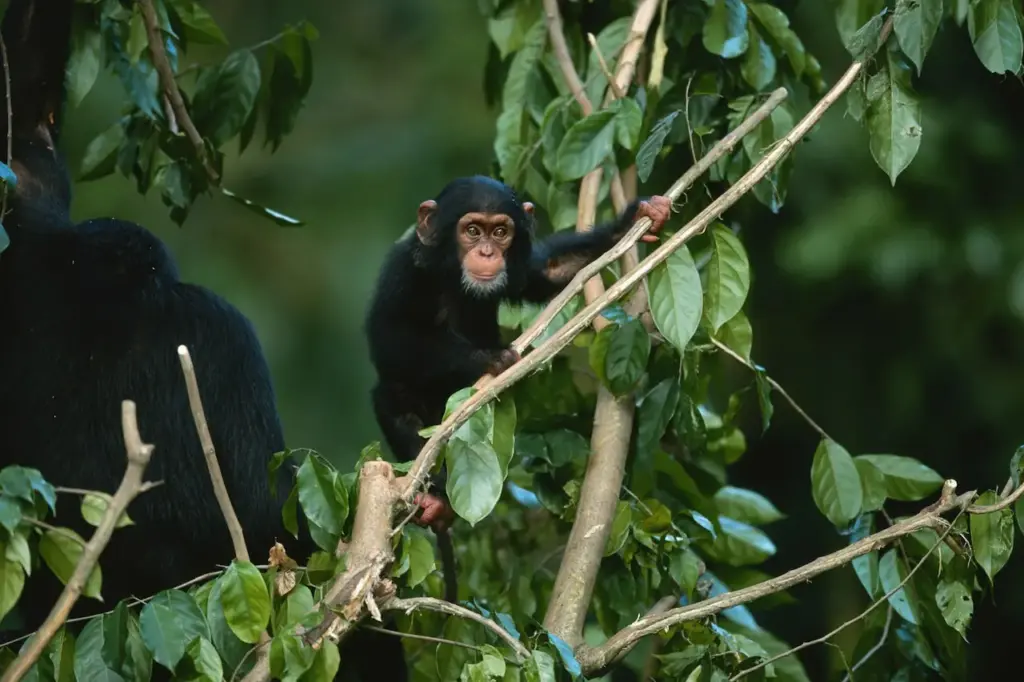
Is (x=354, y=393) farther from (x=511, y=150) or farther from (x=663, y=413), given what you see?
(x=663, y=413)

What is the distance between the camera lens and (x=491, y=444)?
2.59 metres

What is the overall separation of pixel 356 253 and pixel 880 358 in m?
3.43

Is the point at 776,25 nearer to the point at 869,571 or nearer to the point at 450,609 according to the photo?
the point at 869,571

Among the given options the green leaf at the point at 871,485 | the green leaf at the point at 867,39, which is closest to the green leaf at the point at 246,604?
the green leaf at the point at 871,485

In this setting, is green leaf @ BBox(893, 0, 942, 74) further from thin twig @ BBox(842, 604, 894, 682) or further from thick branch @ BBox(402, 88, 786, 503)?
thin twig @ BBox(842, 604, 894, 682)

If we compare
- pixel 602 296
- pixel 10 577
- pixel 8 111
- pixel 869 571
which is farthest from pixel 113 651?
pixel 869 571

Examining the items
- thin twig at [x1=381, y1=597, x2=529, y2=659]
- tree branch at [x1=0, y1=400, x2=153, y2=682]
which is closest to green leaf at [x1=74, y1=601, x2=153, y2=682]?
tree branch at [x1=0, y1=400, x2=153, y2=682]

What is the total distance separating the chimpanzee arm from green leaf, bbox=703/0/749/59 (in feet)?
1.34

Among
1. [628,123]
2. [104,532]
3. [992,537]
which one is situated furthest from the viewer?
[628,123]

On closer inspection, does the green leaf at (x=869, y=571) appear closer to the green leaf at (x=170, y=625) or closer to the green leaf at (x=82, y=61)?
the green leaf at (x=170, y=625)

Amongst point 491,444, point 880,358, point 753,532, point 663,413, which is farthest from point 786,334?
point 491,444

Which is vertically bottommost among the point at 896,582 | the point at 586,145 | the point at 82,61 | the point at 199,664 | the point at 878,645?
the point at 878,645

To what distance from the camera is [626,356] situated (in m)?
3.10

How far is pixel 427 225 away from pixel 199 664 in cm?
192
